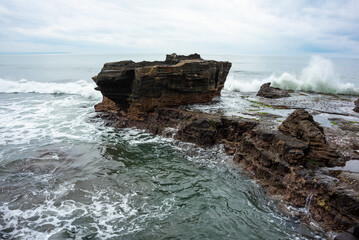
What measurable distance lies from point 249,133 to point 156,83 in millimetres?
7780

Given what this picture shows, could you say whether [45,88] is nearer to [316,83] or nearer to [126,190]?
[126,190]

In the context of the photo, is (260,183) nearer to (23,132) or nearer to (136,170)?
(136,170)

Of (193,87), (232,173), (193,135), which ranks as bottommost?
(232,173)

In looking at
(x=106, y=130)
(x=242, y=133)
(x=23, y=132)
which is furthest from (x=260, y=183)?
(x=23, y=132)

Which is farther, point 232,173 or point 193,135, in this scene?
point 193,135

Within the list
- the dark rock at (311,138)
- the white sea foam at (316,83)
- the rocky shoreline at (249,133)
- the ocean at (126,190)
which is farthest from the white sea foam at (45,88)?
the dark rock at (311,138)

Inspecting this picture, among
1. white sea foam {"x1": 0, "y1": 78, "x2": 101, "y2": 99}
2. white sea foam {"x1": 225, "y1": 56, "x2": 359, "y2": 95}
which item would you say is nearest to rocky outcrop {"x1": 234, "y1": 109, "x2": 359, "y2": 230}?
white sea foam {"x1": 225, "y1": 56, "x2": 359, "y2": 95}

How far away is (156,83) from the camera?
16.0m

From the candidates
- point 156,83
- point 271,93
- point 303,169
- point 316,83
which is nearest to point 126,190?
point 303,169

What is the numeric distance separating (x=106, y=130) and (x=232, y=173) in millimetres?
10442

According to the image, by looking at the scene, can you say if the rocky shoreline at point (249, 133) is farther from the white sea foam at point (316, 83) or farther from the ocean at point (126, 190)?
the white sea foam at point (316, 83)

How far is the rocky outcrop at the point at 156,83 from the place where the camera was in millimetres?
15873

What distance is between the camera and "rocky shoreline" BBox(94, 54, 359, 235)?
7129mm

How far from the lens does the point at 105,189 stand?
936 centimetres
